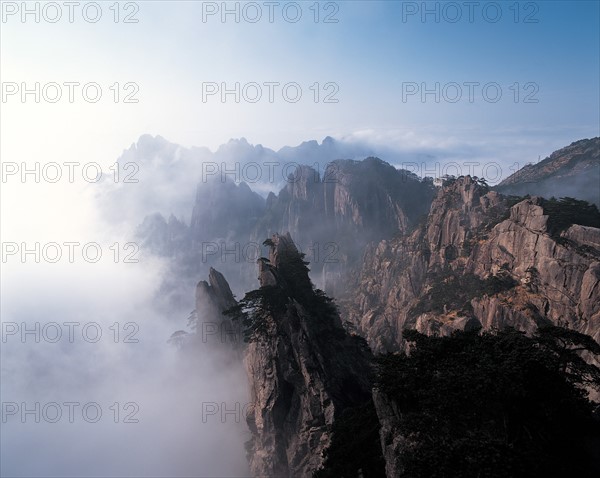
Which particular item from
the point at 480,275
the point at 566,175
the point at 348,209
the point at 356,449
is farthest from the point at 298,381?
the point at 566,175

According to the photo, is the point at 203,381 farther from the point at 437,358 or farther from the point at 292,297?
the point at 437,358

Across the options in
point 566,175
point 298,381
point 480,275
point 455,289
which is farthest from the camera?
point 566,175

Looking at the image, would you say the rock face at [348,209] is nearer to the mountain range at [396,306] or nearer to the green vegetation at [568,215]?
the mountain range at [396,306]

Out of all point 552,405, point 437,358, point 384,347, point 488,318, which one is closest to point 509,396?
point 552,405

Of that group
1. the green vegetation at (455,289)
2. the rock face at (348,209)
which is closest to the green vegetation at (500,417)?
the green vegetation at (455,289)

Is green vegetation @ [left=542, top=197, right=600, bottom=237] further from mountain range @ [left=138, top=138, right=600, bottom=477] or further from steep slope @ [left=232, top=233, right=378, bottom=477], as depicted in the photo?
steep slope @ [left=232, top=233, right=378, bottom=477]

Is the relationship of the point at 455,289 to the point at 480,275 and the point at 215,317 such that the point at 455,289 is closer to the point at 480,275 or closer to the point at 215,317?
the point at 480,275

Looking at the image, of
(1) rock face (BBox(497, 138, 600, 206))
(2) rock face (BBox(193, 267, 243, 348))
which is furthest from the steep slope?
(1) rock face (BBox(497, 138, 600, 206))
